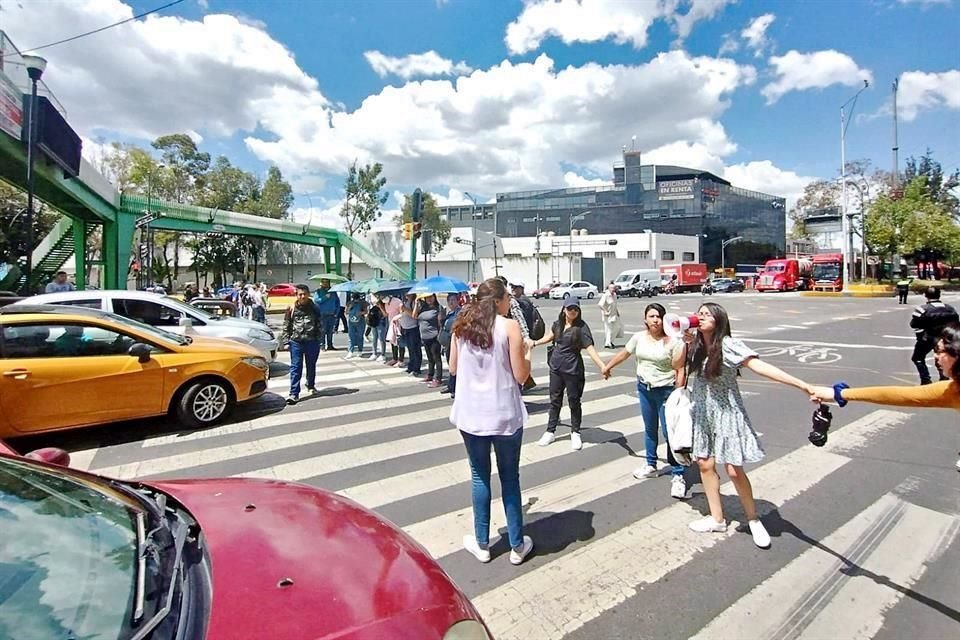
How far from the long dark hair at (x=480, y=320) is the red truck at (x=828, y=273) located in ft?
158

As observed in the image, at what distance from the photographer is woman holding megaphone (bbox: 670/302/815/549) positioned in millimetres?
3422

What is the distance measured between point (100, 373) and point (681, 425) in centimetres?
602

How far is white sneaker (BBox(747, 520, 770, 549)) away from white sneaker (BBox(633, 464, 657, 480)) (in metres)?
1.16

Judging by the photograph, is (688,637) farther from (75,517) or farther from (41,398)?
(41,398)

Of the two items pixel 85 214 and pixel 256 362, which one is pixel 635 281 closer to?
pixel 85 214

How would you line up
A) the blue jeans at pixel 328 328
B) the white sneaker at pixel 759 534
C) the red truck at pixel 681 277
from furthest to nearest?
the red truck at pixel 681 277 → the blue jeans at pixel 328 328 → the white sneaker at pixel 759 534

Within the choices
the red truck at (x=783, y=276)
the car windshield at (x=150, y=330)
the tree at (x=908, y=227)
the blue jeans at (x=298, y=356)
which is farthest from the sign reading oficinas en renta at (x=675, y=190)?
the car windshield at (x=150, y=330)

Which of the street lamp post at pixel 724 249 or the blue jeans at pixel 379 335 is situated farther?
the street lamp post at pixel 724 249

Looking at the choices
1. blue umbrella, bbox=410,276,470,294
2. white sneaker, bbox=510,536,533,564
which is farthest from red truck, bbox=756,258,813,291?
white sneaker, bbox=510,536,533,564

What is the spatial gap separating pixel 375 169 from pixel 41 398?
5236cm

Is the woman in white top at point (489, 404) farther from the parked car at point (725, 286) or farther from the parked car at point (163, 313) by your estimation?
the parked car at point (725, 286)

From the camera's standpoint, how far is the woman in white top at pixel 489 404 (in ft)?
10.4

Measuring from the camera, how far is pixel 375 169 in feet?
179

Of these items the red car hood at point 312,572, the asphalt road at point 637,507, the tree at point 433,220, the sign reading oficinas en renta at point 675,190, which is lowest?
the asphalt road at point 637,507
